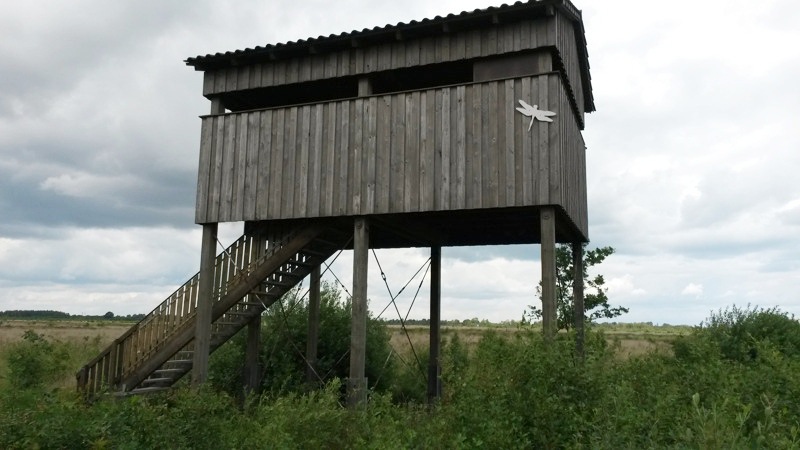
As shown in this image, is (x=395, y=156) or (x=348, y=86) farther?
(x=348, y=86)

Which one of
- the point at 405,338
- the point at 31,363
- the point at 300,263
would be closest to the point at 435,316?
the point at 300,263

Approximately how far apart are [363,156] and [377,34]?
89.9 inches

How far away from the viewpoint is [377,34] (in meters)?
12.0

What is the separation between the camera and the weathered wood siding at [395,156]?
35.8 feet

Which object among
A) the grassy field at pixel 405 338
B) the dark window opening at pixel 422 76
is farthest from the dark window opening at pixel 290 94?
the grassy field at pixel 405 338

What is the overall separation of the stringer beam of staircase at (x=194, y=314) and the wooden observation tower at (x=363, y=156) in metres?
0.03

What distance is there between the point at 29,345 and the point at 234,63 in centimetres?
1041

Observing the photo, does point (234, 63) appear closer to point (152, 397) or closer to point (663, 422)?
point (152, 397)

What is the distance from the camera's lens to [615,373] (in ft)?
24.0

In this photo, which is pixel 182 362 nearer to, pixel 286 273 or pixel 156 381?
pixel 156 381

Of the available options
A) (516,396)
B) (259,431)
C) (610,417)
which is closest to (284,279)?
(259,431)

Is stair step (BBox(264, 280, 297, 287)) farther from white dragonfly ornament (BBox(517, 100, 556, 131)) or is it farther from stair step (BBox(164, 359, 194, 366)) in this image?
white dragonfly ornament (BBox(517, 100, 556, 131))

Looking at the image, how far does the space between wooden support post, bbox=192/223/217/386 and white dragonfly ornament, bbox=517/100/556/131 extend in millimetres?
6739

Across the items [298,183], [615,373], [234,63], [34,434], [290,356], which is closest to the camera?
[34,434]
